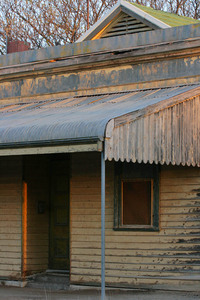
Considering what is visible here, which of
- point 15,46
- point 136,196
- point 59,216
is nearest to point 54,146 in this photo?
point 136,196

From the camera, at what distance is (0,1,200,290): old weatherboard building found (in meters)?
8.56

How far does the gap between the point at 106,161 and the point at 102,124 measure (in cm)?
310

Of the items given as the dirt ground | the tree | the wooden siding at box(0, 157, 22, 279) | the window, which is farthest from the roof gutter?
the tree

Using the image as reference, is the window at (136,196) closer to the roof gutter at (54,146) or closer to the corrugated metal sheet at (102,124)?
the corrugated metal sheet at (102,124)

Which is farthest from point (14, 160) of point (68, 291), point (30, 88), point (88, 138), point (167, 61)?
point (88, 138)

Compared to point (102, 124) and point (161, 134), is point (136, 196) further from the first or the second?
point (102, 124)

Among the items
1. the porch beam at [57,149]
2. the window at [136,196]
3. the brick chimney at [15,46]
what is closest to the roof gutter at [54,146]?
the porch beam at [57,149]

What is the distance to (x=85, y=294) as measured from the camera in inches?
412

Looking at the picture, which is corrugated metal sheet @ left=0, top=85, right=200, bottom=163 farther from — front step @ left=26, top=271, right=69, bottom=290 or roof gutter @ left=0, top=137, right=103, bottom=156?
front step @ left=26, top=271, right=69, bottom=290

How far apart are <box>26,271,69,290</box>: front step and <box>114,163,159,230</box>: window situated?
1872mm

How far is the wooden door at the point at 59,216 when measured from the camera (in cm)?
1228

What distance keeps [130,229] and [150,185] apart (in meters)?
0.85

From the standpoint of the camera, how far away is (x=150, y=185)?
1049 centimetres

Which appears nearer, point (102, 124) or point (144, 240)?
point (102, 124)
